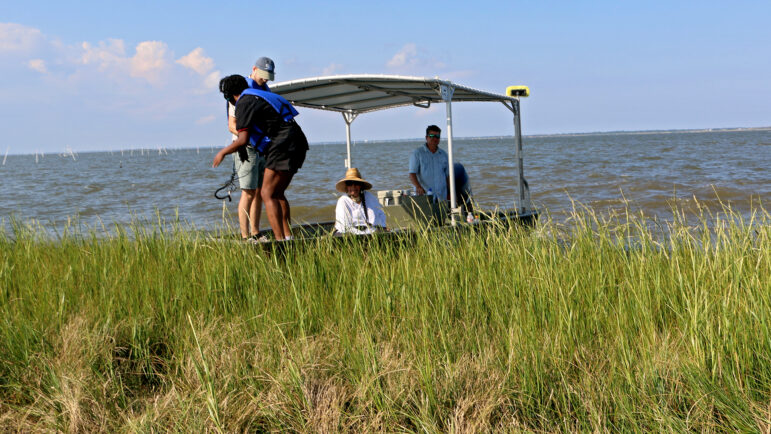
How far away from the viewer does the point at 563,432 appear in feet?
8.64

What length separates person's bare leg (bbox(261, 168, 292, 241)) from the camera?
5.84m

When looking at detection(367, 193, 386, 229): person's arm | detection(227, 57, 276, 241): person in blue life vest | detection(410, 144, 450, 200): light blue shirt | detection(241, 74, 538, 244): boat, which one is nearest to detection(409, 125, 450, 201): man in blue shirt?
detection(410, 144, 450, 200): light blue shirt

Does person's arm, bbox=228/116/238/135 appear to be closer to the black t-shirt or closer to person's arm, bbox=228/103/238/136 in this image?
person's arm, bbox=228/103/238/136

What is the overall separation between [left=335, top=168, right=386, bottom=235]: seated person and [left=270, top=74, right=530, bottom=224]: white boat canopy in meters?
1.19

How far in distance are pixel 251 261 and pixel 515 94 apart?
16.3 feet

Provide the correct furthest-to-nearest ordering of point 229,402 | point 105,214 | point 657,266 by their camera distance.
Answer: point 105,214, point 657,266, point 229,402

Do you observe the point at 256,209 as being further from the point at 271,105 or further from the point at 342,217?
the point at 271,105

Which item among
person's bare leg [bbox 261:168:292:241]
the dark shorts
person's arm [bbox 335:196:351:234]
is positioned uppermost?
the dark shorts

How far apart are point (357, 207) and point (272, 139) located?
1.16 meters

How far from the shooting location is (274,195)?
A: 5.89 m

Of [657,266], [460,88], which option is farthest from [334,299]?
[460,88]

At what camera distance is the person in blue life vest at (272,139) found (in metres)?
5.82

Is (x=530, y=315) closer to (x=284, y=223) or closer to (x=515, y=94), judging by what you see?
(x=284, y=223)

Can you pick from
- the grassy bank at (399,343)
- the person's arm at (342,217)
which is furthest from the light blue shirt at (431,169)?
the grassy bank at (399,343)
